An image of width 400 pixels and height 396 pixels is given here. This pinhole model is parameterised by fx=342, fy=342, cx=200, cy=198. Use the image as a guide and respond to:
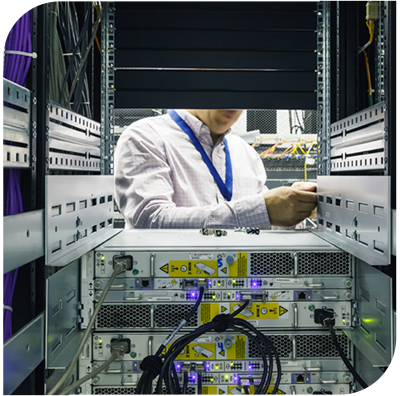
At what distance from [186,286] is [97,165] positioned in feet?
1.79

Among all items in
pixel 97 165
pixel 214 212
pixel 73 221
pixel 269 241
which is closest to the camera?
pixel 73 221

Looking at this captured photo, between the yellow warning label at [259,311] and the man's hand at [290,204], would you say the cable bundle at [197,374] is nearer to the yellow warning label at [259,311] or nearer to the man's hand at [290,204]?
the yellow warning label at [259,311]

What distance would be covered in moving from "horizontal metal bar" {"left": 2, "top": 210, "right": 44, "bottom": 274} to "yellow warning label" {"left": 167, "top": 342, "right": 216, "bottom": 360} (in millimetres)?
471

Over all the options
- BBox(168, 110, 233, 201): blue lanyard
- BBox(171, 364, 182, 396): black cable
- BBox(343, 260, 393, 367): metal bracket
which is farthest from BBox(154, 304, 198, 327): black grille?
BBox(168, 110, 233, 201): blue lanyard

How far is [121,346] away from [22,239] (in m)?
0.44

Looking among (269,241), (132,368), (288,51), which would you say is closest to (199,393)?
(132,368)

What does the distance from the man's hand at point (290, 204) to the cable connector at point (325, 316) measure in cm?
44

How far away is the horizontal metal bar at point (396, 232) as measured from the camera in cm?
70

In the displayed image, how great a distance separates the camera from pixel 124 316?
3.13ft

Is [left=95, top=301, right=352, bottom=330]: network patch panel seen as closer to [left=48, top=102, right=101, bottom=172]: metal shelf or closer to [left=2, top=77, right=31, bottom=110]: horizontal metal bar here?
[left=48, top=102, right=101, bottom=172]: metal shelf

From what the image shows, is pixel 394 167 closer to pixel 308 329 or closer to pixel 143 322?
pixel 308 329

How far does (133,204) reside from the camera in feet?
5.40

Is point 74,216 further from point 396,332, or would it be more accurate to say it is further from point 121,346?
point 396,332

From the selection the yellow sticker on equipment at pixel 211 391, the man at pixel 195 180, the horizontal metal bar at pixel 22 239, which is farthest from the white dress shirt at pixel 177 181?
the horizontal metal bar at pixel 22 239
